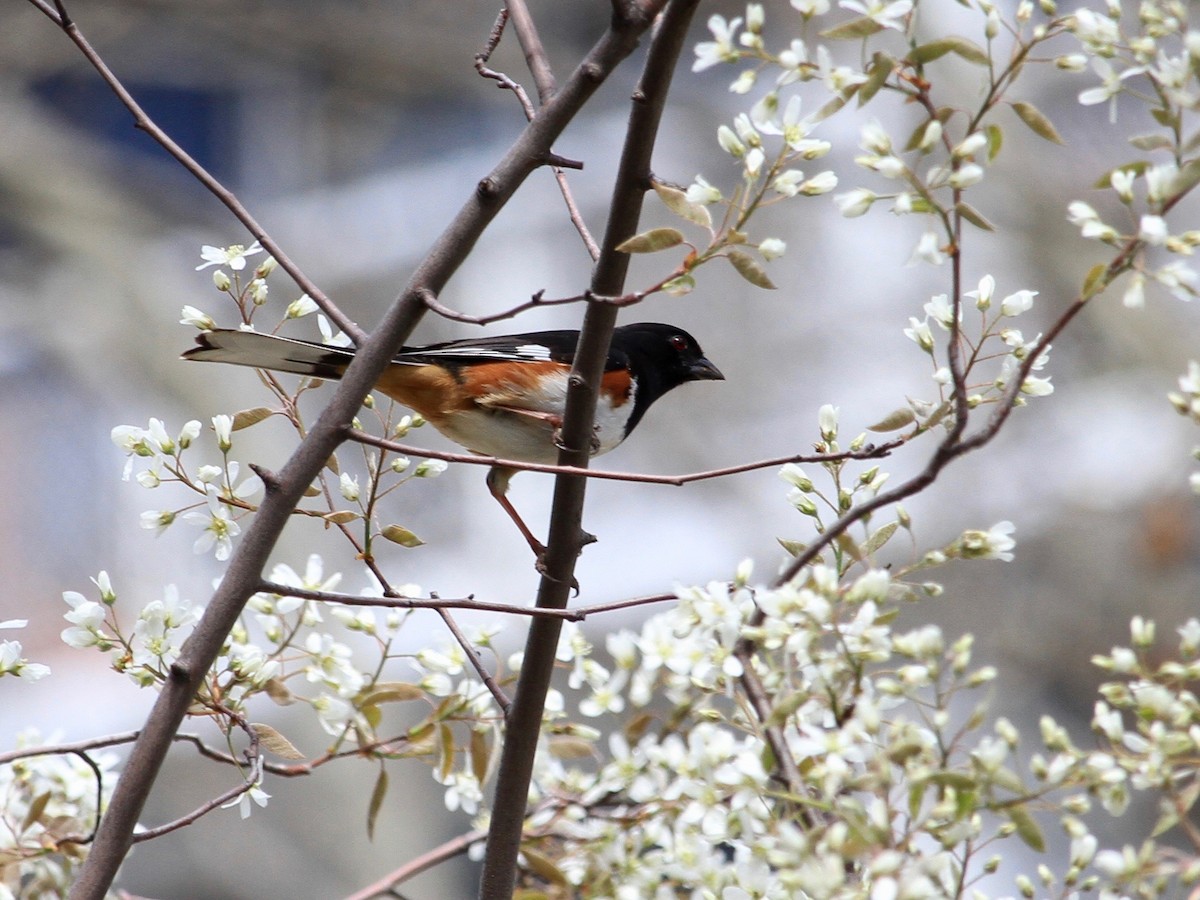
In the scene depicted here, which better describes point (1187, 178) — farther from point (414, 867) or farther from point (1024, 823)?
point (414, 867)

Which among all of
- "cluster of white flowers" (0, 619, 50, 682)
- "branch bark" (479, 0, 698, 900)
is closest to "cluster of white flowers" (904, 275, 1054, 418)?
"branch bark" (479, 0, 698, 900)

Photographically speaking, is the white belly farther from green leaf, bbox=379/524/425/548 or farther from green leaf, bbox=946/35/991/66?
green leaf, bbox=946/35/991/66

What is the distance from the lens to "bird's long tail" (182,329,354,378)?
6.33 ft

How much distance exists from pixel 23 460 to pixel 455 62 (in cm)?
493

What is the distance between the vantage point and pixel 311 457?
4.62 feet

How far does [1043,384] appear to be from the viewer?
58.5 inches

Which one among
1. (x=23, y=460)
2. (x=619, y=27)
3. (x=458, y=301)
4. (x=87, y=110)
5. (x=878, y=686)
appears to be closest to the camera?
(x=878, y=686)

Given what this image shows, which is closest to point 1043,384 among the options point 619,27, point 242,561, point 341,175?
point 619,27

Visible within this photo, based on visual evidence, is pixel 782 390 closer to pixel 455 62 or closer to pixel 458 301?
pixel 458 301

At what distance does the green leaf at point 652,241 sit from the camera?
1.32 m

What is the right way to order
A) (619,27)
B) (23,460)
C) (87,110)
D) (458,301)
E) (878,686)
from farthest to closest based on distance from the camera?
(87,110), (458,301), (23,460), (619,27), (878,686)

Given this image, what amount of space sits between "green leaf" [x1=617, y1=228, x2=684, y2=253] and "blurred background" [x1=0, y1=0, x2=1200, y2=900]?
5469mm

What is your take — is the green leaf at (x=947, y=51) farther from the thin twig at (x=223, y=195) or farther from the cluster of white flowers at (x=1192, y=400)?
the thin twig at (x=223, y=195)

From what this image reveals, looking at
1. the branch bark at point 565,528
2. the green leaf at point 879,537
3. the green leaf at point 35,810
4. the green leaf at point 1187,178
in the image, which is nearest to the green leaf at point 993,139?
the green leaf at point 1187,178
